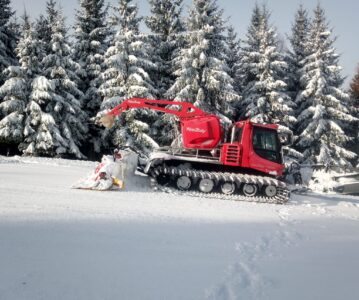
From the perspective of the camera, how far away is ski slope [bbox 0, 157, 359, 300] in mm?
4387

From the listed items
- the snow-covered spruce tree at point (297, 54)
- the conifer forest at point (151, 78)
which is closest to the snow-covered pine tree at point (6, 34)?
the conifer forest at point (151, 78)

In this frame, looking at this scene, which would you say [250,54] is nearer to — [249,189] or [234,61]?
[234,61]

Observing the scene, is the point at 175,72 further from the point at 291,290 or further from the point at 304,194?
the point at 291,290

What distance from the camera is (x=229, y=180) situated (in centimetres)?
1226

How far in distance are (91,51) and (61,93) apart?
4640 mm

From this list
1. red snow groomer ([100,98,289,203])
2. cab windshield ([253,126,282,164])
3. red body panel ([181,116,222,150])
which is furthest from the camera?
red body panel ([181,116,222,150])

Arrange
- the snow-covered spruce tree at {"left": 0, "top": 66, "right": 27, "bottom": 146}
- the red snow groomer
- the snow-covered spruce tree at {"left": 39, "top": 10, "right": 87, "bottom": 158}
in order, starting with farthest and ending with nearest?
1. the snow-covered spruce tree at {"left": 39, "top": 10, "right": 87, "bottom": 158}
2. the snow-covered spruce tree at {"left": 0, "top": 66, "right": 27, "bottom": 146}
3. the red snow groomer

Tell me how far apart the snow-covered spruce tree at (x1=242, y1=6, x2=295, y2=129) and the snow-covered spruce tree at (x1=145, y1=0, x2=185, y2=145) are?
549cm

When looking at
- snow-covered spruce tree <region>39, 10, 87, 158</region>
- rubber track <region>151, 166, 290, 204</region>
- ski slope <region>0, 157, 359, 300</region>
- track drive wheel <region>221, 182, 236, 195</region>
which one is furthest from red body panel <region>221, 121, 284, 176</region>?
snow-covered spruce tree <region>39, 10, 87, 158</region>

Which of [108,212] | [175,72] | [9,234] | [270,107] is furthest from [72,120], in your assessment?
[9,234]

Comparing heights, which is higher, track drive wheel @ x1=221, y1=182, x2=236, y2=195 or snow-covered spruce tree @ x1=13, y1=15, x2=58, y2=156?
snow-covered spruce tree @ x1=13, y1=15, x2=58, y2=156

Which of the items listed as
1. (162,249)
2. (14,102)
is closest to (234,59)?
(14,102)

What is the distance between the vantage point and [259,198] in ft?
40.0

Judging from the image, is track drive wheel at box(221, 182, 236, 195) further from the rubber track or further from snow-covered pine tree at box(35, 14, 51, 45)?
snow-covered pine tree at box(35, 14, 51, 45)
